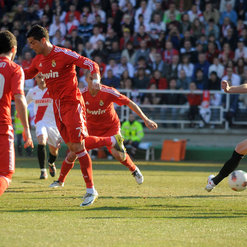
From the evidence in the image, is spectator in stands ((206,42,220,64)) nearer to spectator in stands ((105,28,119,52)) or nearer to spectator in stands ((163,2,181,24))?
spectator in stands ((163,2,181,24))

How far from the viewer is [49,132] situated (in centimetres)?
1427

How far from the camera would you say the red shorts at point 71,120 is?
30.5 ft

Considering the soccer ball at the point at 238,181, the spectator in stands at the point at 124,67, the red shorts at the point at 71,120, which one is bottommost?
the spectator in stands at the point at 124,67

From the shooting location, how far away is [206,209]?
8750 mm

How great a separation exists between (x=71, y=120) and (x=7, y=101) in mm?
2411

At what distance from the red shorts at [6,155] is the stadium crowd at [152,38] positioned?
15.0m

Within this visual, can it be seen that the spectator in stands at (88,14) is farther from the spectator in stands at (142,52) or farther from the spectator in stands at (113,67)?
the spectator in stands at (113,67)

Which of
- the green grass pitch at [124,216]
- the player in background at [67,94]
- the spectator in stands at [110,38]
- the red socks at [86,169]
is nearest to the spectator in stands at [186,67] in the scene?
the spectator in stands at [110,38]

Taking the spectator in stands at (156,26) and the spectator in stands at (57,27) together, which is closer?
the spectator in stands at (156,26)

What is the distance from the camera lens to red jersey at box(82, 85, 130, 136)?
11.7 meters

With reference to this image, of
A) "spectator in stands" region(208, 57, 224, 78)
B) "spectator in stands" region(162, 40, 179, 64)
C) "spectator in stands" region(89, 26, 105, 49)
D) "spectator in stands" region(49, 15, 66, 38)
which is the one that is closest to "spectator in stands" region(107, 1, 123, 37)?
"spectator in stands" region(89, 26, 105, 49)

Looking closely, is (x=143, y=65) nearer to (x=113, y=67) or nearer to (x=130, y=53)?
(x=113, y=67)

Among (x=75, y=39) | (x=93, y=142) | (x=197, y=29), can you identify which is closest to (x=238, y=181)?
(x=93, y=142)

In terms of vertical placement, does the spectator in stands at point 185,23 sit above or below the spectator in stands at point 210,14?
below
